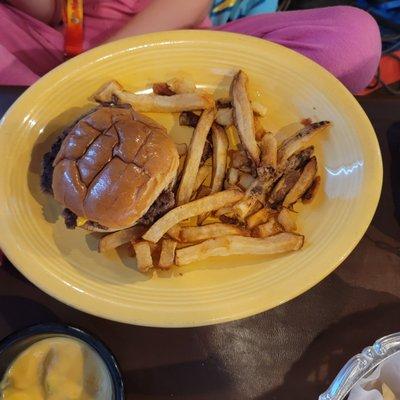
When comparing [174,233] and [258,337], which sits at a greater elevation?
[174,233]

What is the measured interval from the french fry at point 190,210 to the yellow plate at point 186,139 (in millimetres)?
123

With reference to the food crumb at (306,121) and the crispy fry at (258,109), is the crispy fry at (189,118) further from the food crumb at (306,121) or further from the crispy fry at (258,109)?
the food crumb at (306,121)

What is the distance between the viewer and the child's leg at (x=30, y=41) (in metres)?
1.71

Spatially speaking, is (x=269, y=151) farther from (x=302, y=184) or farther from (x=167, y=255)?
(x=167, y=255)

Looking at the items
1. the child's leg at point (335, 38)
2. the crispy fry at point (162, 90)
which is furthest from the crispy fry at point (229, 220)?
the child's leg at point (335, 38)

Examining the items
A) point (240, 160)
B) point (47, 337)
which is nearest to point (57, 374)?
point (47, 337)

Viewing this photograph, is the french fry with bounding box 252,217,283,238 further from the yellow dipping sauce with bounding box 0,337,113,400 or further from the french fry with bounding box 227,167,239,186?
the yellow dipping sauce with bounding box 0,337,113,400

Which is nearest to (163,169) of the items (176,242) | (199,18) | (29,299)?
(176,242)

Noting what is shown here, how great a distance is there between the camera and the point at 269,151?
1337mm

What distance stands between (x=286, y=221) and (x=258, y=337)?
30cm

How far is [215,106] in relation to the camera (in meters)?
1.46

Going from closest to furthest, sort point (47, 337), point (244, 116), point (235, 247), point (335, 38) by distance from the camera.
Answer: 1. point (47, 337)
2. point (235, 247)
3. point (244, 116)
4. point (335, 38)

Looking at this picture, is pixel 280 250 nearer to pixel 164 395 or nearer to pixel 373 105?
pixel 164 395

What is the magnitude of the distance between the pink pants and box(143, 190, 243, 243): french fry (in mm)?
598
